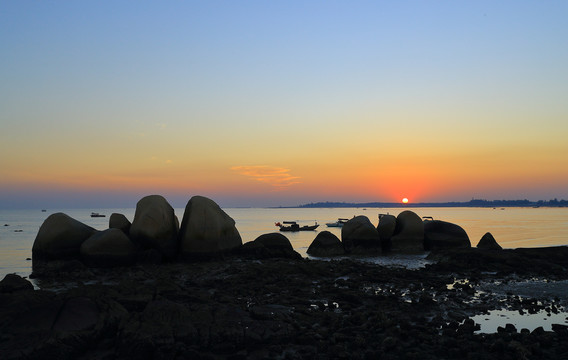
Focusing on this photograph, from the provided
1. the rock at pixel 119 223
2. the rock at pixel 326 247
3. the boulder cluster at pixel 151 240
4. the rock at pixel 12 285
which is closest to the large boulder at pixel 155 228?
the boulder cluster at pixel 151 240

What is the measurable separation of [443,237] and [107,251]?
19.1m

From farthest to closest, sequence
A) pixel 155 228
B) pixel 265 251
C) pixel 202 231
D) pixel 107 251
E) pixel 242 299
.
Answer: pixel 265 251 → pixel 202 231 → pixel 155 228 → pixel 107 251 → pixel 242 299

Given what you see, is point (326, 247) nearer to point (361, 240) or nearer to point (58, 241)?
point (361, 240)

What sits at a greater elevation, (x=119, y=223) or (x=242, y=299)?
(x=119, y=223)

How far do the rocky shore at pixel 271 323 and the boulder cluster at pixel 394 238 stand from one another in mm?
11385

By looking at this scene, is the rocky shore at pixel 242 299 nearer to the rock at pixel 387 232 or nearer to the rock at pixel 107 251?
the rock at pixel 107 251

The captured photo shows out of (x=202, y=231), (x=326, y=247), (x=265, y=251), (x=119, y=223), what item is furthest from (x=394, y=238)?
(x=119, y=223)

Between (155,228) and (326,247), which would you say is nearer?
(155,228)

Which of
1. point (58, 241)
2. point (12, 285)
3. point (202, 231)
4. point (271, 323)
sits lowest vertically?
point (271, 323)

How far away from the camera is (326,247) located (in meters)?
25.8

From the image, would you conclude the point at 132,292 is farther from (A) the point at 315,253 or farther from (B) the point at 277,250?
(A) the point at 315,253

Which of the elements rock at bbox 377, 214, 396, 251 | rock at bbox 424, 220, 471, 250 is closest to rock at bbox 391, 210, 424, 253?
rock at bbox 377, 214, 396, 251

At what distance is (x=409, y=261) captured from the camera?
2186 centimetres

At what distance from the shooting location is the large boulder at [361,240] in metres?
25.7
